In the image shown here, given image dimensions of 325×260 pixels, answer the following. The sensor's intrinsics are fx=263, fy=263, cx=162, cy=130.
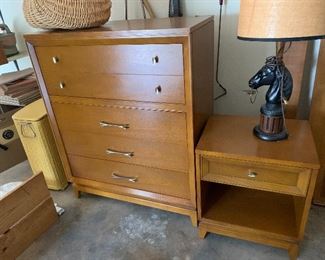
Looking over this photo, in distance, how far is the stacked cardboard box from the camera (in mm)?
1767

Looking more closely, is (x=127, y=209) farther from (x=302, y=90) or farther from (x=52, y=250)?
(x=302, y=90)

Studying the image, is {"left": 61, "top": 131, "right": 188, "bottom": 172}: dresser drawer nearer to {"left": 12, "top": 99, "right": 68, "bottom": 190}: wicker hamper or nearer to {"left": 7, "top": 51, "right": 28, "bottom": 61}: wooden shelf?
{"left": 12, "top": 99, "right": 68, "bottom": 190}: wicker hamper

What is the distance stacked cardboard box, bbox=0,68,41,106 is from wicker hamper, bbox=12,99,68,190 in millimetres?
165

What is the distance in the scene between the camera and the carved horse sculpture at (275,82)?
98cm

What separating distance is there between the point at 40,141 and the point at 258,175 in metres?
1.23

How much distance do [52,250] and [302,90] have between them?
1.51m

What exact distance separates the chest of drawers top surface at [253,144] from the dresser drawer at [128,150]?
137 millimetres

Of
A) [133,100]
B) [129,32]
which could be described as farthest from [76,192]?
[129,32]

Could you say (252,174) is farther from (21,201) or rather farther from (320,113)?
(21,201)

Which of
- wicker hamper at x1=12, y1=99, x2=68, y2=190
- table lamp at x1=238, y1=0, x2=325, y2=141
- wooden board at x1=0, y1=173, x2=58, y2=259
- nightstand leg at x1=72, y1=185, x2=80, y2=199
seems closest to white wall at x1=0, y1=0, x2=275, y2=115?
table lamp at x1=238, y1=0, x2=325, y2=141

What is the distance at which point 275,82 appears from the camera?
39.5 inches

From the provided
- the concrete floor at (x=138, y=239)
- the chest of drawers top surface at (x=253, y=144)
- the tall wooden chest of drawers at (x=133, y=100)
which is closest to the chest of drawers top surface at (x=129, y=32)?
the tall wooden chest of drawers at (x=133, y=100)

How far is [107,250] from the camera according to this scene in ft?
4.22

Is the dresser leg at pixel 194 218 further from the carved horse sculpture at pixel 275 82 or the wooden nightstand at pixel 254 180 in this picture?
the carved horse sculpture at pixel 275 82
